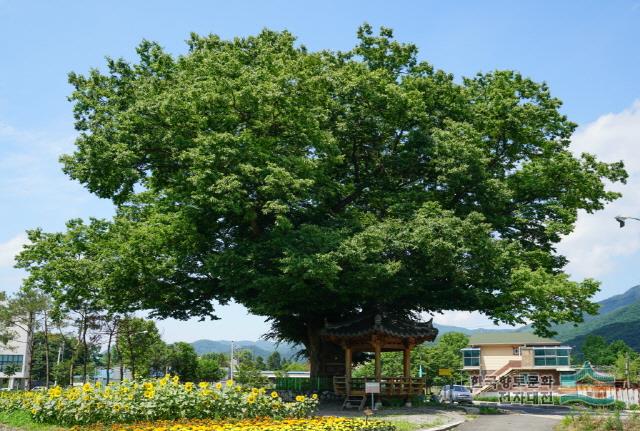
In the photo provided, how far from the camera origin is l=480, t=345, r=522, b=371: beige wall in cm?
7950

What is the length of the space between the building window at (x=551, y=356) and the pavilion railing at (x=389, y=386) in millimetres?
45576

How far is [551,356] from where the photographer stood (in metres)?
70.8

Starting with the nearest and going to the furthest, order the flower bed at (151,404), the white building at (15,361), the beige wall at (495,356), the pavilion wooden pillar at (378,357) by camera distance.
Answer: the flower bed at (151,404) → the pavilion wooden pillar at (378,357) → the beige wall at (495,356) → the white building at (15,361)

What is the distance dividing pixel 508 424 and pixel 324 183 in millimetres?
13476

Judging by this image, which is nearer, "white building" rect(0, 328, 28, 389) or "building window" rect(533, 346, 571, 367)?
"building window" rect(533, 346, 571, 367)

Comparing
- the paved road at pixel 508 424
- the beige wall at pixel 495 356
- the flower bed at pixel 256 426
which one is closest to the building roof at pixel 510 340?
the beige wall at pixel 495 356

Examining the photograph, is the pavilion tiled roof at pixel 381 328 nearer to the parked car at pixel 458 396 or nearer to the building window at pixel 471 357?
the parked car at pixel 458 396

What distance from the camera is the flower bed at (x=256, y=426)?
14.4 metres

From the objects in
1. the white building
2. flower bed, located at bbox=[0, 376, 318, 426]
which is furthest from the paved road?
the white building

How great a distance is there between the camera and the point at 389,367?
6944 cm

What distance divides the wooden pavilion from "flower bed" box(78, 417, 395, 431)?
38.9 ft

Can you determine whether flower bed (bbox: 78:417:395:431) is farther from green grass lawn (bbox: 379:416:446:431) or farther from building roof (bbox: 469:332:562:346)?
building roof (bbox: 469:332:562:346)

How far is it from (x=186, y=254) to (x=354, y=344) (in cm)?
932

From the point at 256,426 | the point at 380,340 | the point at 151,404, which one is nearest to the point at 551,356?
the point at 380,340
